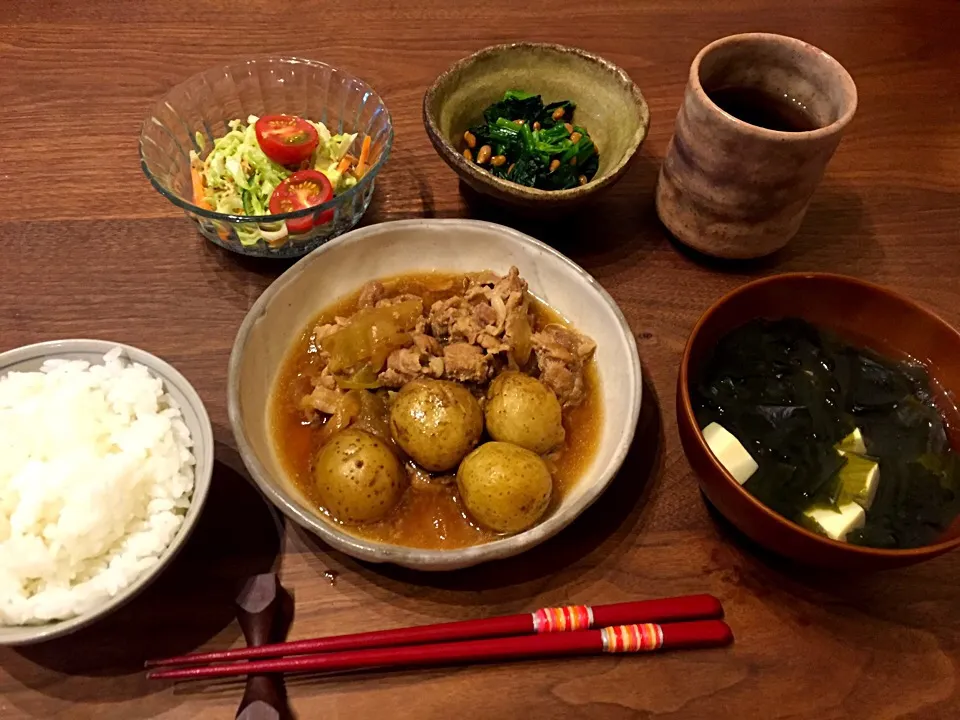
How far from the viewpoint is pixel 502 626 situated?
1604mm

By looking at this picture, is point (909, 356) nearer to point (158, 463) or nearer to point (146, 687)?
point (158, 463)

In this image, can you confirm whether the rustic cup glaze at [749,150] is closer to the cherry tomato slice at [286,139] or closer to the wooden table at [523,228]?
the wooden table at [523,228]

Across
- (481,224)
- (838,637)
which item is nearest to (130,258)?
(481,224)

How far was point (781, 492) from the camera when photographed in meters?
1.66

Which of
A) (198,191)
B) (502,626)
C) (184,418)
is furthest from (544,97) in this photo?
(502,626)

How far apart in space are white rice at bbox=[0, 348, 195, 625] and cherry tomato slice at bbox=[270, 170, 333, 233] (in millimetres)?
678

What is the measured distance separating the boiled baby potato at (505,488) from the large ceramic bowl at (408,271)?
5 cm

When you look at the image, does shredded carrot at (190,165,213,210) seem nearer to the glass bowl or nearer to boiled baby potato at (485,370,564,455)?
the glass bowl

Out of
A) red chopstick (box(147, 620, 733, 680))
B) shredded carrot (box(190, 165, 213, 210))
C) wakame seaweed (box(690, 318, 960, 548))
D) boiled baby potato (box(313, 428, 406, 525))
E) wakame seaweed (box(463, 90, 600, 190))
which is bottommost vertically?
red chopstick (box(147, 620, 733, 680))

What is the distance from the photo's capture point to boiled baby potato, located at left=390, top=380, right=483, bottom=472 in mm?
1768

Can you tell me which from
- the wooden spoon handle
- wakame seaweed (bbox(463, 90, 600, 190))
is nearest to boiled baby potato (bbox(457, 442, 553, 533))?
the wooden spoon handle

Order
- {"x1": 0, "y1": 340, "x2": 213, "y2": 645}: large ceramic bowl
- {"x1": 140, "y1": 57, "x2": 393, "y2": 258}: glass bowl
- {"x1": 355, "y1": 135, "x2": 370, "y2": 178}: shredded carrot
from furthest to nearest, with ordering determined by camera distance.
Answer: {"x1": 355, "y1": 135, "x2": 370, "y2": 178}: shredded carrot, {"x1": 140, "y1": 57, "x2": 393, "y2": 258}: glass bowl, {"x1": 0, "y1": 340, "x2": 213, "y2": 645}: large ceramic bowl

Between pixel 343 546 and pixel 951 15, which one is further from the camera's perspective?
pixel 951 15

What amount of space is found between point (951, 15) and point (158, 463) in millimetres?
3908
